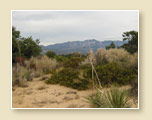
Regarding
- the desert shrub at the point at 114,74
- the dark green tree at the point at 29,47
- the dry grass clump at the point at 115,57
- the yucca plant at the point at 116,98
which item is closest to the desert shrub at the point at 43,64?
the dark green tree at the point at 29,47

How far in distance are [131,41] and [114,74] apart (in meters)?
0.61

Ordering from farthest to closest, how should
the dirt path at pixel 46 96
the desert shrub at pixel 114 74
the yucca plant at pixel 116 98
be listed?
the desert shrub at pixel 114 74 → the dirt path at pixel 46 96 → the yucca plant at pixel 116 98

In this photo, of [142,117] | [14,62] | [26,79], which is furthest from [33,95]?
[142,117]

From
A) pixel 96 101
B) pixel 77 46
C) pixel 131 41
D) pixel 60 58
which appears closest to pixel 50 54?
pixel 60 58

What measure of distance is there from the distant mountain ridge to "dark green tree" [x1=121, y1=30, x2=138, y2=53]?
92 millimetres

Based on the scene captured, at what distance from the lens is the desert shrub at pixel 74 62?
17.2 feet

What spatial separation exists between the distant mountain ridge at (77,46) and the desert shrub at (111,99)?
721mm

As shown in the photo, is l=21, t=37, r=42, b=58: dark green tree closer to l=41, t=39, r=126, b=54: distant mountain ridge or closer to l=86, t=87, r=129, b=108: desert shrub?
l=41, t=39, r=126, b=54: distant mountain ridge

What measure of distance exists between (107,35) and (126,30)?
1.05 feet

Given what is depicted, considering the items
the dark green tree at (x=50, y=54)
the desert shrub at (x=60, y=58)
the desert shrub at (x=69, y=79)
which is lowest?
the desert shrub at (x=69, y=79)

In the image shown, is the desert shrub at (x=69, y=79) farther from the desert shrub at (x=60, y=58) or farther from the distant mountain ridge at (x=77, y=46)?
the distant mountain ridge at (x=77, y=46)

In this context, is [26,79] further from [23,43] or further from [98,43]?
[98,43]

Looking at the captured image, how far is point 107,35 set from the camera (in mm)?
5227

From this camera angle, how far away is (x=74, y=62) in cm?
528
